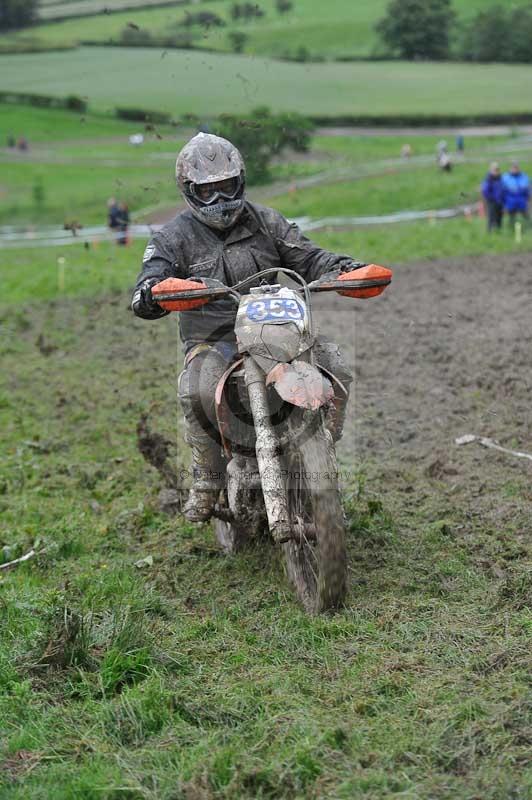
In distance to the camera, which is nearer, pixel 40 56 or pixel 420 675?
pixel 420 675

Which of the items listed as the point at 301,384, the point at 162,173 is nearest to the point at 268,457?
the point at 301,384

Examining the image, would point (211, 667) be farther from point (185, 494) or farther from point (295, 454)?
point (185, 494)

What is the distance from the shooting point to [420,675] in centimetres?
522

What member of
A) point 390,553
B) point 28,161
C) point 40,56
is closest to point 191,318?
point 390,553

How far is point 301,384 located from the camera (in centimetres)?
604

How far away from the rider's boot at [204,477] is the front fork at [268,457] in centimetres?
66

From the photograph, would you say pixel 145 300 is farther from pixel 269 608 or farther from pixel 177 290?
pixel 269 608

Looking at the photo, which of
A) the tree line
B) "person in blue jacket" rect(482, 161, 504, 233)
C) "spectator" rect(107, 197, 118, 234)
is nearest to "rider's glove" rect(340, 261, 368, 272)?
"person in blue jacket" rect(482, 161, 504, 233)

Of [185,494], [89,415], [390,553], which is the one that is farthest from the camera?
[89,415]

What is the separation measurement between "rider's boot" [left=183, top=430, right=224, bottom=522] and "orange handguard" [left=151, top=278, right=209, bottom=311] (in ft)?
2.77

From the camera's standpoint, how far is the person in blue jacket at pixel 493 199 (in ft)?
75.2

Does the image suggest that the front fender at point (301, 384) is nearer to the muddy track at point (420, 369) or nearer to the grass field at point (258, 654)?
the grass field at point (258, 654)

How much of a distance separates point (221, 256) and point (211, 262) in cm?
8

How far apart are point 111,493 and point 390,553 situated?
9.34 ft
